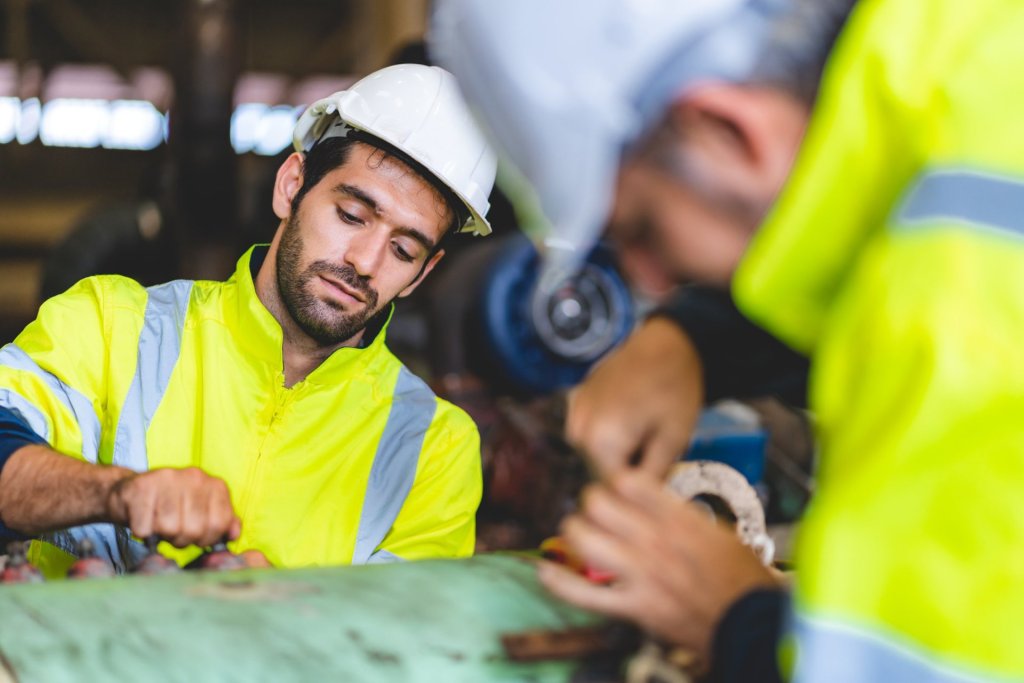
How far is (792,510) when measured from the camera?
2.90 metres

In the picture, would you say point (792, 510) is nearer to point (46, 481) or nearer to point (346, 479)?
point (346, 479)

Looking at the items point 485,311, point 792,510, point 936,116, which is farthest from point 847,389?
point 792,510

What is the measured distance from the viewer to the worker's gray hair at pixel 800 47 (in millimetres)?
623

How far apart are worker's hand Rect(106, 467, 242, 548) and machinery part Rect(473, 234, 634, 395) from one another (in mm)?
1846

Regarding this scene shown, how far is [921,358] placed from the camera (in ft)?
1.73

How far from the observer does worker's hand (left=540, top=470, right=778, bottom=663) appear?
0.71 meters

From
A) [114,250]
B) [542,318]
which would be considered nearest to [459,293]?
[542,318]

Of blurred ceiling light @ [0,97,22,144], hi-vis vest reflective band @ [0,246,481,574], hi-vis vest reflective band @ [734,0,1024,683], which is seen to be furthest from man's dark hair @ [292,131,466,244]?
blurred ceiling light @ [0,97,22,144]

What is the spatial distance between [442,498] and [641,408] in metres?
0.46

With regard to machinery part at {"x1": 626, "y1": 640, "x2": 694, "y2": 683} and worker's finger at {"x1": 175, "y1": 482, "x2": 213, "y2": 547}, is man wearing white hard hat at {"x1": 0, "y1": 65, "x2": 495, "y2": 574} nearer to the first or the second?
worker's finger at {"x1": 175, "y1": 482, "x2": 213, "y2": 547}

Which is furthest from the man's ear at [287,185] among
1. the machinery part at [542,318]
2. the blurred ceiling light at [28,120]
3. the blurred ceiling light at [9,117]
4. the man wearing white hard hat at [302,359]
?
the blurred ceiling light at [28,120]

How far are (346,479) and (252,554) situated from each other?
5.7 inches

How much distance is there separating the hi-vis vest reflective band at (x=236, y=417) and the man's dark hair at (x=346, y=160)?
123mm

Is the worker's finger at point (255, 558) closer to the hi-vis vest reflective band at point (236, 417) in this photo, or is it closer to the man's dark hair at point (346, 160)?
the hi-vis vest reflective band at point (236, 417)
